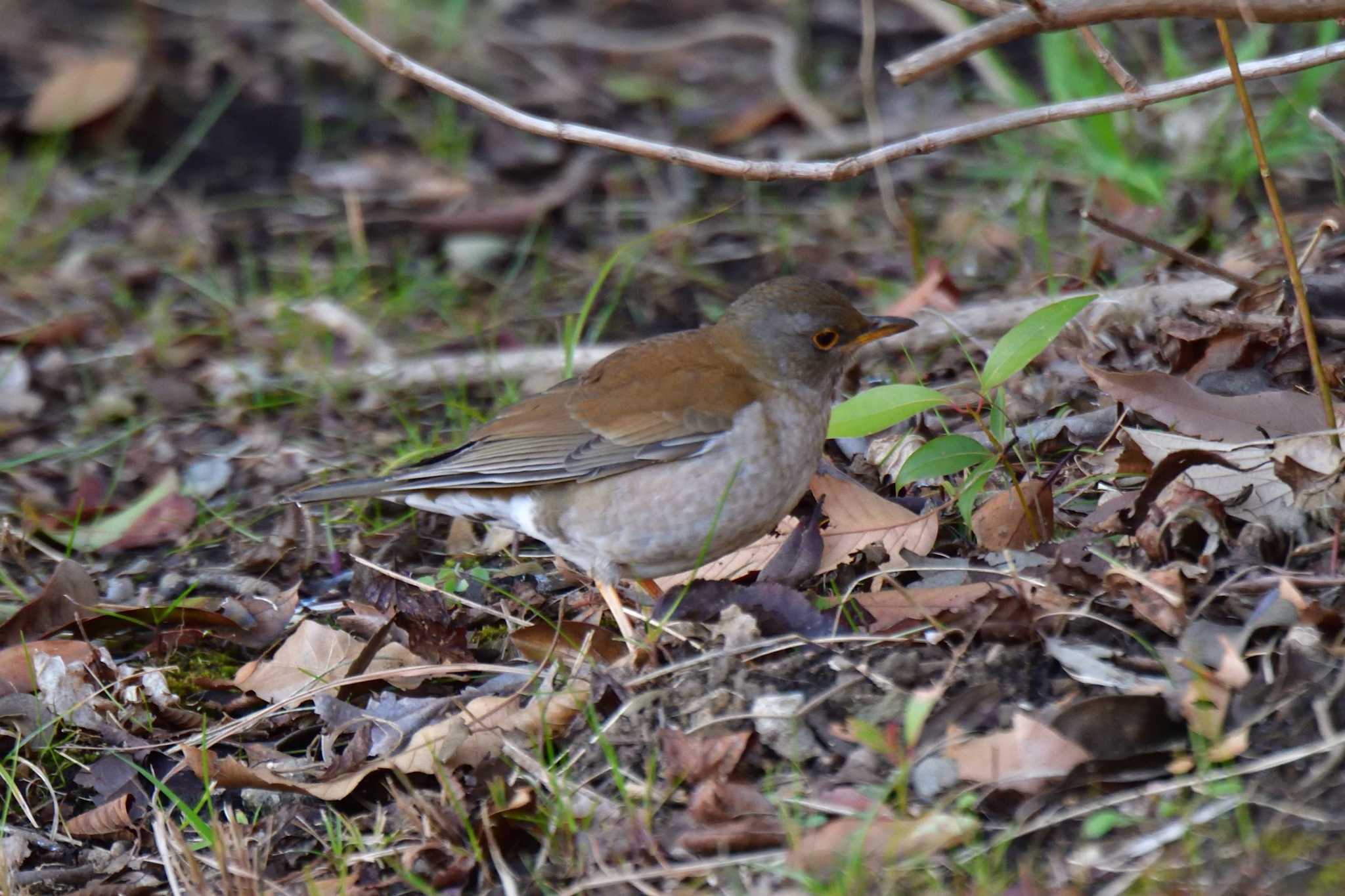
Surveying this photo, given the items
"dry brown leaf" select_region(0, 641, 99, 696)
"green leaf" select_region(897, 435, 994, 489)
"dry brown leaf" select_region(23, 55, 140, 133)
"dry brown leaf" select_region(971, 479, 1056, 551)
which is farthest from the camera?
"dry brown leaf" select_region(23, 55, 140, 133)

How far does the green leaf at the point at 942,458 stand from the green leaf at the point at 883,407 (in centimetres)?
13

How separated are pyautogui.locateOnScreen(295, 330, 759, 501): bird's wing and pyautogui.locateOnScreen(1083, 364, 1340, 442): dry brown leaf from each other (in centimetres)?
123

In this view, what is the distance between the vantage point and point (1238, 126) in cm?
768

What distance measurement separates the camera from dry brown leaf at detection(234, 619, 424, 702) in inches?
189

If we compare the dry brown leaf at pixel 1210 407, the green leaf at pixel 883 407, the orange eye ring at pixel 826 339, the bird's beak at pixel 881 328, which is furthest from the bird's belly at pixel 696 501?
the dry brown leaf at pixel 1210 407

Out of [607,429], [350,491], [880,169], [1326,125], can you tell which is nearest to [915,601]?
[607,429]

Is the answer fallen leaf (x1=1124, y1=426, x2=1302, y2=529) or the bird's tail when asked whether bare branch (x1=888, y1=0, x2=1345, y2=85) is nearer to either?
fallen leaf (x1=1124, y1=426, x2=1302, y2=529)

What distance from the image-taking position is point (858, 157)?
4.70 m

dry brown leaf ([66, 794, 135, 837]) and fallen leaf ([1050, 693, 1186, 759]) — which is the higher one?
fallen leaf ([1050, 693, 1186, 759])

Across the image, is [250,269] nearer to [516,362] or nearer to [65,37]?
[516,362]

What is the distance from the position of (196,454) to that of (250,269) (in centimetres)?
162

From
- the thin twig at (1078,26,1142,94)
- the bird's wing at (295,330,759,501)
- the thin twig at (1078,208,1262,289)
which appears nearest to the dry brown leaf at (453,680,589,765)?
the bird's wing at (295,330,759,501)

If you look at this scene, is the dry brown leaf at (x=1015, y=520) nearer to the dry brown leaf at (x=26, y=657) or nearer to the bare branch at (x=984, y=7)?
the bare branch at (x=984, y=7)

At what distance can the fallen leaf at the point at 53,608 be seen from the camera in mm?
5273
